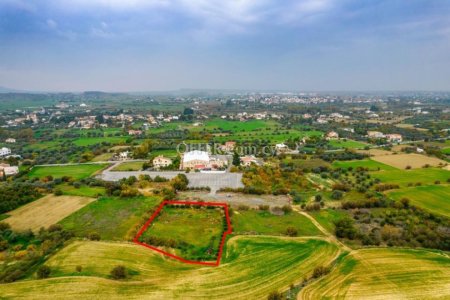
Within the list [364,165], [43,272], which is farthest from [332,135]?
[43,272]

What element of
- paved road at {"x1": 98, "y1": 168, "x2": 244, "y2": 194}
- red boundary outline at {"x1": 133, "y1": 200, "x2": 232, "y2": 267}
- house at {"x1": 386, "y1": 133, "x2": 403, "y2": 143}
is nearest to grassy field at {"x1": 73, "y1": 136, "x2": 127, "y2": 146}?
paved road at {"x1": 98, "y1": 168, "x2": 244, "y2": 194}

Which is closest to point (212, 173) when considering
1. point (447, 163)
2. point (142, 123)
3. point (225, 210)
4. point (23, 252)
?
point (225, 210)

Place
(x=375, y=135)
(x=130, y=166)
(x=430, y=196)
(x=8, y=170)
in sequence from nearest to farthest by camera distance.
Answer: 1. (x=430, y=196)
2. (x=8, y=170)
3. (x=130, y=166)
4. (x=375, y=135)

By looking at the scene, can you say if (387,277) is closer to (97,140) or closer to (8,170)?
(8,170)

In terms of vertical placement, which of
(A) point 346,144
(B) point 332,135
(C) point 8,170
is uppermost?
(B) point 332,135

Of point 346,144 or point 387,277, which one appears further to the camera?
point 346,144

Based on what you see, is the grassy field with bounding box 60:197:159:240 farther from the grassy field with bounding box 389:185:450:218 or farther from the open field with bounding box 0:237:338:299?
the grassy field with bounding box 389:185:450:218

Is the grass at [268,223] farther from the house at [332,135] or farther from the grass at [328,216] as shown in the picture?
the house at [332,135]
